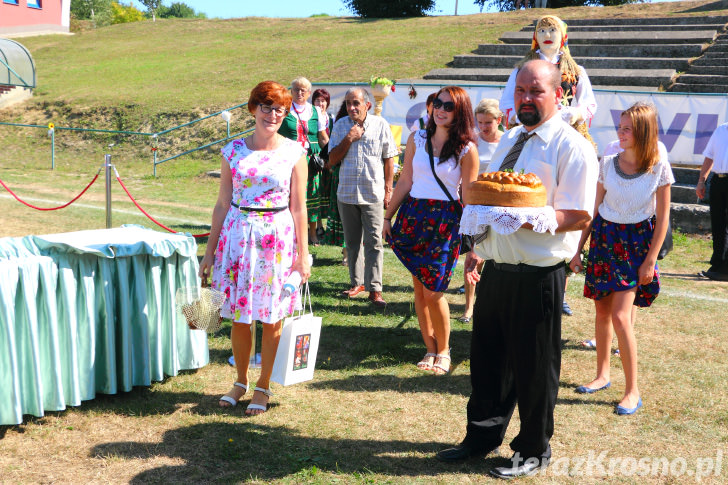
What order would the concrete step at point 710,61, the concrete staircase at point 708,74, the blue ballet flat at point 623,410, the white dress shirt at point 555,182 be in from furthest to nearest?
the concrete step at point 710,61
the concrete staircase at point 708,74
the blue ballet flat at point 623,410
the white dress shirt at point 555,182

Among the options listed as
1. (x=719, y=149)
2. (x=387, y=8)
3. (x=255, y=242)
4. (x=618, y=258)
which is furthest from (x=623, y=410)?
(x=387, y=8)

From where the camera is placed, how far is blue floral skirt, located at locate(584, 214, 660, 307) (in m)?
4.16

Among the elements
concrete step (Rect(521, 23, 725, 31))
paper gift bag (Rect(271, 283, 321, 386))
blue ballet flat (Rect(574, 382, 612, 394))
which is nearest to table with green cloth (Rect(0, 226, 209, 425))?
paper gift bag (Rect(271, 283, 321, 386))

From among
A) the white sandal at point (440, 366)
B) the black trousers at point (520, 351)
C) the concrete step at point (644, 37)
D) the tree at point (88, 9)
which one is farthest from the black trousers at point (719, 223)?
the tree at point (88, 9)

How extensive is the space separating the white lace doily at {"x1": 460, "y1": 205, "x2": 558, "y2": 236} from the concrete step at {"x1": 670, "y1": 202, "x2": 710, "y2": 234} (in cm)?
873

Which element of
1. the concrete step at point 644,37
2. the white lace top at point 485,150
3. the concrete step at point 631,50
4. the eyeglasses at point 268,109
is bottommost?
the white lace top at point 485,150

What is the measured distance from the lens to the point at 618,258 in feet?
13.8

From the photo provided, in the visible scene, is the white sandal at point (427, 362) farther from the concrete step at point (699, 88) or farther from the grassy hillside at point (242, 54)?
the grassy hillside at point (242, 54)

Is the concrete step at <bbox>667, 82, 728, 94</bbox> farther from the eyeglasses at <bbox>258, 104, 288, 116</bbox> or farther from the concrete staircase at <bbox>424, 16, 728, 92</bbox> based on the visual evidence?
the eyeglasses at <bbox>258, 104, 288, 116</bbox>

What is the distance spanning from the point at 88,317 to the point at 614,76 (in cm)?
1542

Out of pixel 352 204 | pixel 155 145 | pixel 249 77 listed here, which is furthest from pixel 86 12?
pixel 352 204

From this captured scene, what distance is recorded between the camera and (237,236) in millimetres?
3846

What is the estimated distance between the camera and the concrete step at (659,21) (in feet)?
71.3

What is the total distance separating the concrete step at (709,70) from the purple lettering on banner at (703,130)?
19.7 ft
